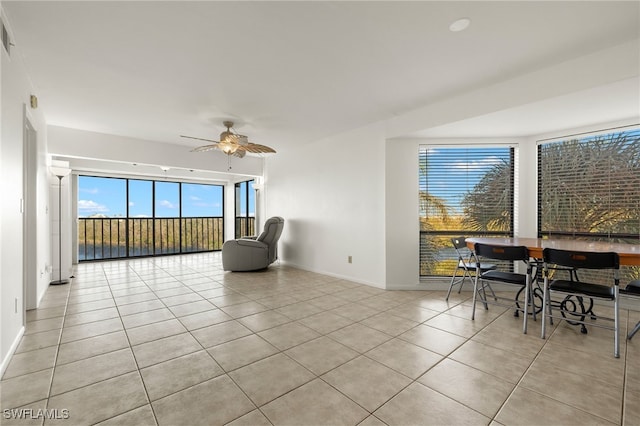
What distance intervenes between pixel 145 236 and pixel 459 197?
761 centimetres

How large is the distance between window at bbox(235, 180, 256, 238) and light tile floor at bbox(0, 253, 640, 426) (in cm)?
462

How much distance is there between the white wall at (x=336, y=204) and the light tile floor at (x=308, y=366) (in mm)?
1228

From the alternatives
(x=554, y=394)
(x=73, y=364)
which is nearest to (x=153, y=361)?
(x=73, y=364)

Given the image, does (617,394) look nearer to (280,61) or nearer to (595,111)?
(595,111)

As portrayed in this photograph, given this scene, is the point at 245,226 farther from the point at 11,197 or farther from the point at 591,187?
the point at 591,187

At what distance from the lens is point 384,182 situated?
13.7ft

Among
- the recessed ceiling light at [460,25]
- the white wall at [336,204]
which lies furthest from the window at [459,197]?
the recessed ceiling light at [460,25]

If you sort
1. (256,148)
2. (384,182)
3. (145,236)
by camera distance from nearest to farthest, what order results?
(384,182), (256,148), (145,236)

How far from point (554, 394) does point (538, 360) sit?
1.49ft

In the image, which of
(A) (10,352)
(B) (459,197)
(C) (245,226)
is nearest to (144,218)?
(C) (245,226)

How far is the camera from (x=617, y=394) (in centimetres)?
171

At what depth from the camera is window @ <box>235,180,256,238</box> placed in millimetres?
7980

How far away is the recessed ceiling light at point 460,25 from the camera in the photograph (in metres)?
2.03

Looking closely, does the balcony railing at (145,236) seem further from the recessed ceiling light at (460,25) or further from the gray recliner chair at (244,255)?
the recessed ceiling light at (460,25)
